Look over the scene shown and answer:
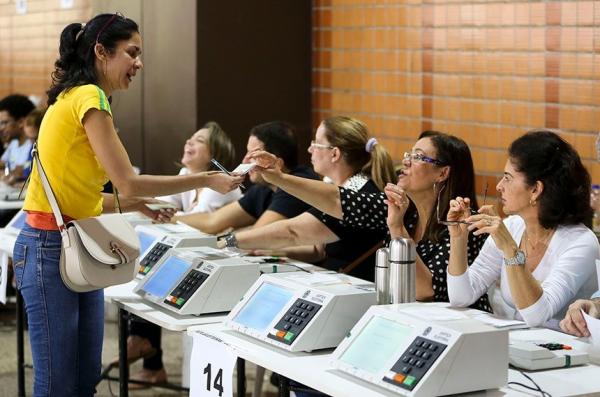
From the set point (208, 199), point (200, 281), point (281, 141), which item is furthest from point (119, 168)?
point (208, 199)

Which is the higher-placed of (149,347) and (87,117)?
(87,117)

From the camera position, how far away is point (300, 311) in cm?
315

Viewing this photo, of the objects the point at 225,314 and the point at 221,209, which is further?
the point at 221,209

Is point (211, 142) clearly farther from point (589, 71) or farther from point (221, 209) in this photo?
point (589, 71)

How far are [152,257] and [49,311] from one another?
33.0 inches

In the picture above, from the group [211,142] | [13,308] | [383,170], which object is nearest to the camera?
[383,170]

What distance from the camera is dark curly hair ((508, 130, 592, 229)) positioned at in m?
3.53

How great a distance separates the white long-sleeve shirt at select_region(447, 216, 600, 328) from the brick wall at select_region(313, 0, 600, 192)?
137 centimetres

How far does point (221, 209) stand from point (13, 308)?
260 cm

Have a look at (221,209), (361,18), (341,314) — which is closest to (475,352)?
(341,314)

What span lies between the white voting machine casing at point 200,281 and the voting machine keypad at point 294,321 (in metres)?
0.59

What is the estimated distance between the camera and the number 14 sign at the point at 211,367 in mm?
3133

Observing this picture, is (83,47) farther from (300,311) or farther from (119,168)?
(300,311)

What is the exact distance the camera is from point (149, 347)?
17.9ft
